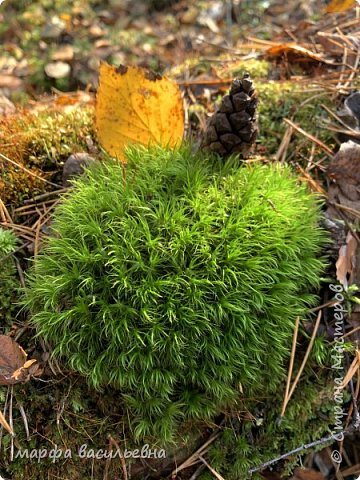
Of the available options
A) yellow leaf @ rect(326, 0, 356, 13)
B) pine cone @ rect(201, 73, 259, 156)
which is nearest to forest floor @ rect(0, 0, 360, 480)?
yellow leaf @ rect(326, 0, 356, 13)

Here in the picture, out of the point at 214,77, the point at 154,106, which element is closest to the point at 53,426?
the point at 154,106

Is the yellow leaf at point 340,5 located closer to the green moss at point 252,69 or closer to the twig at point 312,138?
the green moss at point 252,69

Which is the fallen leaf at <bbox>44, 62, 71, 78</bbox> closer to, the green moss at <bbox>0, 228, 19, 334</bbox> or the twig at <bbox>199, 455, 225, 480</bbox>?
the green moss at <bbox>0, 228, 19, 334</bbox>

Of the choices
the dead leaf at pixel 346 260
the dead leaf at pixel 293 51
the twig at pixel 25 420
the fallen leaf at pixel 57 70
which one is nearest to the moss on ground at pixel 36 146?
the twig at pixel 25 420

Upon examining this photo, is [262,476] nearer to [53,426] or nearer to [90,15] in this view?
[53,426]

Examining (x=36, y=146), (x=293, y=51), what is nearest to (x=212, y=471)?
(x=36, y=146)
